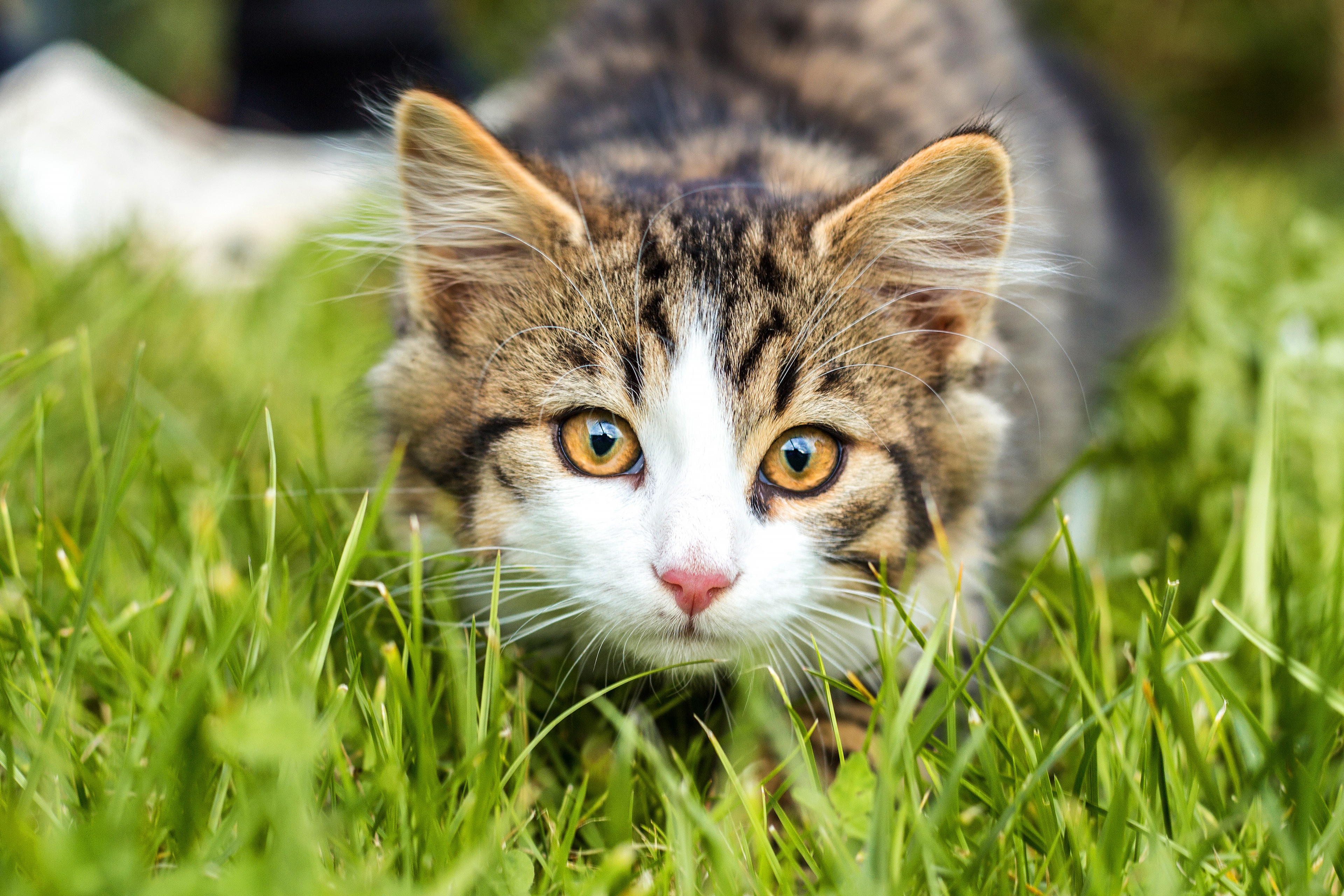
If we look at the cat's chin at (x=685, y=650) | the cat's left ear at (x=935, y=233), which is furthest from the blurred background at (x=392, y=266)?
the cat's chin at (x=685, y=650)

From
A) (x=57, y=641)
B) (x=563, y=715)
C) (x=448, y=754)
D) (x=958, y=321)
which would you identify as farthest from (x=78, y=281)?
(x=958, y=321)

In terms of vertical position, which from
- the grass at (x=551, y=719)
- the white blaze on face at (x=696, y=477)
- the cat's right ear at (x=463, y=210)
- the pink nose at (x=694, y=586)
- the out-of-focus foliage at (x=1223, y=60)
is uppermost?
the out-of-focus foliage at (x=1223, y=60)

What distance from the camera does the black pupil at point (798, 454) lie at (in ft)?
4.40

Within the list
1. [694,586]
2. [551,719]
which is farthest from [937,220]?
[551,719]

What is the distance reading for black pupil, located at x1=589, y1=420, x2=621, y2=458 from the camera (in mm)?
1323

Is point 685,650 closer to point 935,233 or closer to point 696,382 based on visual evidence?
point 696,382

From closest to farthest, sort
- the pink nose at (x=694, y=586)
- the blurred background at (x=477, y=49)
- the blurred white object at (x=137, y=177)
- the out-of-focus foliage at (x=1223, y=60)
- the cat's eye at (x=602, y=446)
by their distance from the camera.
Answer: the pink nose at (x=694, y=586), the cat's eye at (x=602, y=446), the blurred white object at (x=137, y=177), the blurred background at (x=477, y=49), the out-of-focus foliage at (x=1223, y=60)

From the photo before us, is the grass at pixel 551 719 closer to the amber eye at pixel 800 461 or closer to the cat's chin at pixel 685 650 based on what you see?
the cat's chin at pixel 685 650

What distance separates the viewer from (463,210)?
146 centimetres

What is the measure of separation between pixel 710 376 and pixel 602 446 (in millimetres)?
171

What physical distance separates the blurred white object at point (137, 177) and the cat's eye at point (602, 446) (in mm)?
2125

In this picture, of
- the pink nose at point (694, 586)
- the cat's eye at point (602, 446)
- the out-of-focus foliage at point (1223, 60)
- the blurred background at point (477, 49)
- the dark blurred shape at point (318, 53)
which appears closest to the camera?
the pink nose at point (694, 586)

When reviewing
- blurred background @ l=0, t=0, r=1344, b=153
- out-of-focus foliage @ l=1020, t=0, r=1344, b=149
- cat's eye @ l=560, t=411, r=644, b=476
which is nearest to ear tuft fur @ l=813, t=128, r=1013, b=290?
cat's eye @ l=560, t=411, r=644, b=476

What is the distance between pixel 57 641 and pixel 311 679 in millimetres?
467
